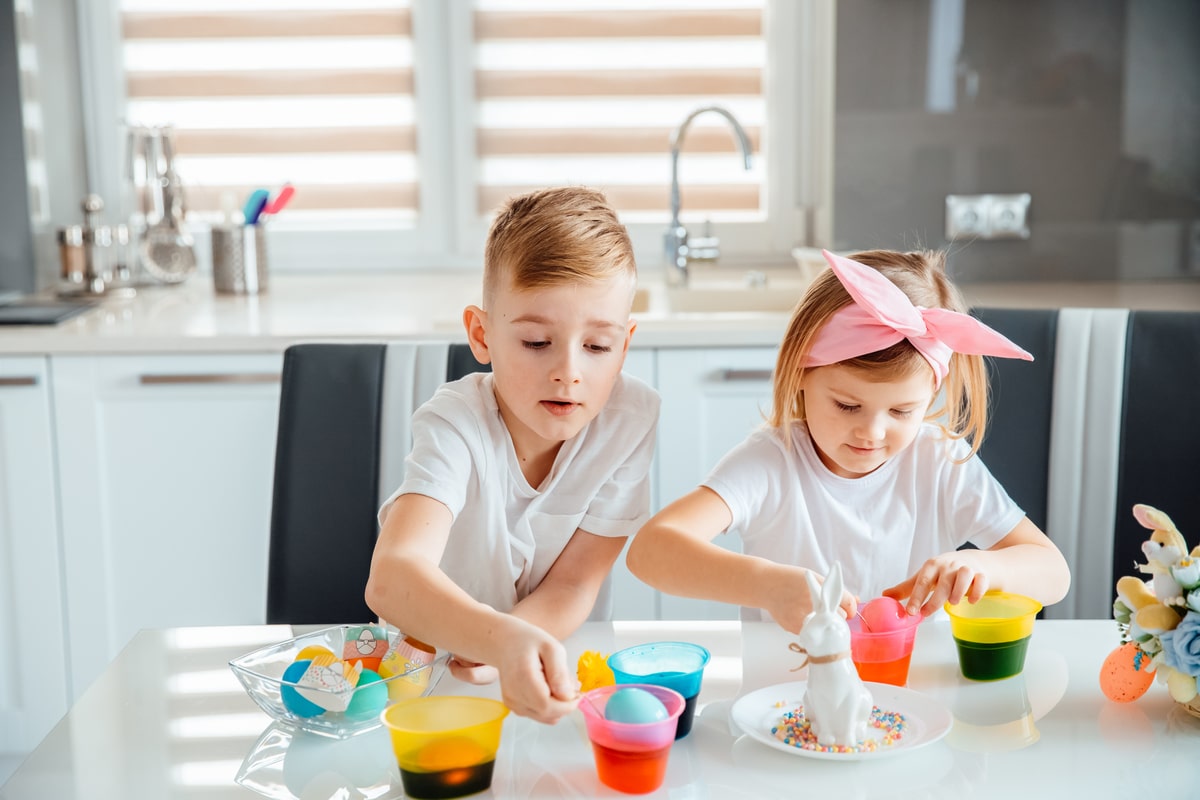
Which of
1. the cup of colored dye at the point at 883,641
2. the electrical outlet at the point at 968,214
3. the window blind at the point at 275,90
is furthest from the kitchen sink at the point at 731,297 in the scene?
the cup of colored dye at the point at 883,641

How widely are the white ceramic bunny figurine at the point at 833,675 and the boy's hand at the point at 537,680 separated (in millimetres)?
178

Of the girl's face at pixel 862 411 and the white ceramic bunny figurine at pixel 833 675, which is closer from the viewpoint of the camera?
the white ceramic bunny figurine at pixel 833 675

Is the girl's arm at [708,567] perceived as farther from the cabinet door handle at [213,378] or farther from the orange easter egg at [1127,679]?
the cabinet door handle at [213,378]

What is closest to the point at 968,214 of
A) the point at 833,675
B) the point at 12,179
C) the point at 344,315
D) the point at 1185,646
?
the point at 344,315

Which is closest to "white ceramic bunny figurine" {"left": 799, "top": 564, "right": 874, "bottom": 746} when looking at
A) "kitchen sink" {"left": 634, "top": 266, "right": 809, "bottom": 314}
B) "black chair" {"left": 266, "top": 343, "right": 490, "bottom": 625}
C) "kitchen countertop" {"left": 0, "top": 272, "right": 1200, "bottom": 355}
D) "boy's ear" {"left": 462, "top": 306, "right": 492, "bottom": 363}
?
"boy's ear" {"left": 462, "top": 306, "right": 492, "bottom": 363}

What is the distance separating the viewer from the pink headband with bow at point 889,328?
118cm

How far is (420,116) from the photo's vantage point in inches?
111

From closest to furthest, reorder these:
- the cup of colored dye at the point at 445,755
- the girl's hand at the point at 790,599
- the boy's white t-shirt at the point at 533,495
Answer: the cup of colored dye at the point at 445,755, the girl's hand at the point at 790,599, the boy's white t-shirt at the point at 533,495

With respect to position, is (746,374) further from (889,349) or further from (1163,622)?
(1163,622)

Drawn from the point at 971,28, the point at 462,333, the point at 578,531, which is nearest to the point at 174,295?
the point at 462,333

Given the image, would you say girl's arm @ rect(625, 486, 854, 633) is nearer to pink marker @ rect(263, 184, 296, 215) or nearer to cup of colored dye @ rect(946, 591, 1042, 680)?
cup of colored dye @ rect(946, 591, 1042, 680)

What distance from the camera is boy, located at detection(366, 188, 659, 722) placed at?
3.59ft

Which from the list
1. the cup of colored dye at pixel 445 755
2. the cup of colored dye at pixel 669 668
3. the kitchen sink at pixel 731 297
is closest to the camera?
the cup of colored dye at pixel 445 755

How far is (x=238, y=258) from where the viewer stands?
2561 millimetres
